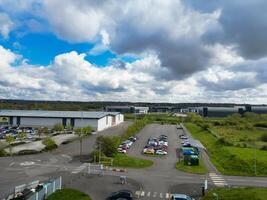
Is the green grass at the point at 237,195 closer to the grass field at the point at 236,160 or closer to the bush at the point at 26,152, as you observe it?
the grass field at the point at 236,160

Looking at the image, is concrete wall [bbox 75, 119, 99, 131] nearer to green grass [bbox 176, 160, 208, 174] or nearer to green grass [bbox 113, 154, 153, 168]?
green grass [bbox 113, 154, 153, 168]

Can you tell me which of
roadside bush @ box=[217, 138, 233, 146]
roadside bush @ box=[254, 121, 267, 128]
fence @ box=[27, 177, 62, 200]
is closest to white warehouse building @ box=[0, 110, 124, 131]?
roadside bush @ box=[217, 138, 233, 146]

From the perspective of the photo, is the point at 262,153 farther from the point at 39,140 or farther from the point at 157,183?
the point at 39,140

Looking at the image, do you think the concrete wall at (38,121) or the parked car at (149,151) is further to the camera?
the concrete wall at (38,121)

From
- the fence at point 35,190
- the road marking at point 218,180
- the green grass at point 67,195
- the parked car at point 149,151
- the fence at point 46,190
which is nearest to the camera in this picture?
the fence at point 46,190

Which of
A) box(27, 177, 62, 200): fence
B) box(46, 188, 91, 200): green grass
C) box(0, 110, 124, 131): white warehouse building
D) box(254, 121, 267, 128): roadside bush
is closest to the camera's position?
box(27, 177, 62, 200): fence


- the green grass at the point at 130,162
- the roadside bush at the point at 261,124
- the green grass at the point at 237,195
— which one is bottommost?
the green grass at the point at 237,195

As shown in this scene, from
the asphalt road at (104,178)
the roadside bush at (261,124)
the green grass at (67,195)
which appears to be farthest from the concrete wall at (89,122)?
the green grass at (67,195)

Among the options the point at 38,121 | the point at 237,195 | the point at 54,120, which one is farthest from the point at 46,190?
the point at 38,121

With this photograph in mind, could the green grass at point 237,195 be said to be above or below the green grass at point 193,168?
below
